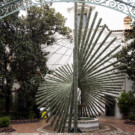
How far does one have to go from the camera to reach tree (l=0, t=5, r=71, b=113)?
46.3 feet

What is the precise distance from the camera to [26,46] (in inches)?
555

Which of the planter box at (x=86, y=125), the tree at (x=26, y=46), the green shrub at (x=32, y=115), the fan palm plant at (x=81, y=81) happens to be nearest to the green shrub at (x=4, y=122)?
the fan palm plant at (x=81, y=81)

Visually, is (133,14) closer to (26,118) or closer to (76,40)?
(76,40)

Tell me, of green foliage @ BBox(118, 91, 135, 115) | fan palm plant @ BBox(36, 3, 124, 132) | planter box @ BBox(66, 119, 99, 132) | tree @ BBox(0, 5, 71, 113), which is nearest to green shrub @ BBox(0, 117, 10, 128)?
fan palm plant @ BBox(36, 3, 124, 132)

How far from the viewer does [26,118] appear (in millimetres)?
14766

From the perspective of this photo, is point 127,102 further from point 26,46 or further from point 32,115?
point 26,46

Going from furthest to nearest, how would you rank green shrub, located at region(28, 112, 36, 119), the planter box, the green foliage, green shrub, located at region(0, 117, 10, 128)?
the green foliage, green shrub, located at region(28, 112, 36, 119), the planter box, green shrub, located at region(0, 117, 10, 128)

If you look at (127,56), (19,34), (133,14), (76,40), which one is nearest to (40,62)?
(19,34)

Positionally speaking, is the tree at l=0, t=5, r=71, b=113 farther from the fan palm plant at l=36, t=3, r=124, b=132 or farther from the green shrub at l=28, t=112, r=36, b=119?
the fan palm plant at l=36, t=3, r=124, b=132

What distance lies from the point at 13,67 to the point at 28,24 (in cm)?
325

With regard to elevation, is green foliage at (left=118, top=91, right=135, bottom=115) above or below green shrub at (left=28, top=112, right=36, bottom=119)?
above

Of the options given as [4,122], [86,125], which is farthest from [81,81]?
[4,122]

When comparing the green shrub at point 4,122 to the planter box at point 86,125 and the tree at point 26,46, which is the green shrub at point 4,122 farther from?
the tree at point 26,46

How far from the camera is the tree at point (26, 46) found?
14.1 metres
